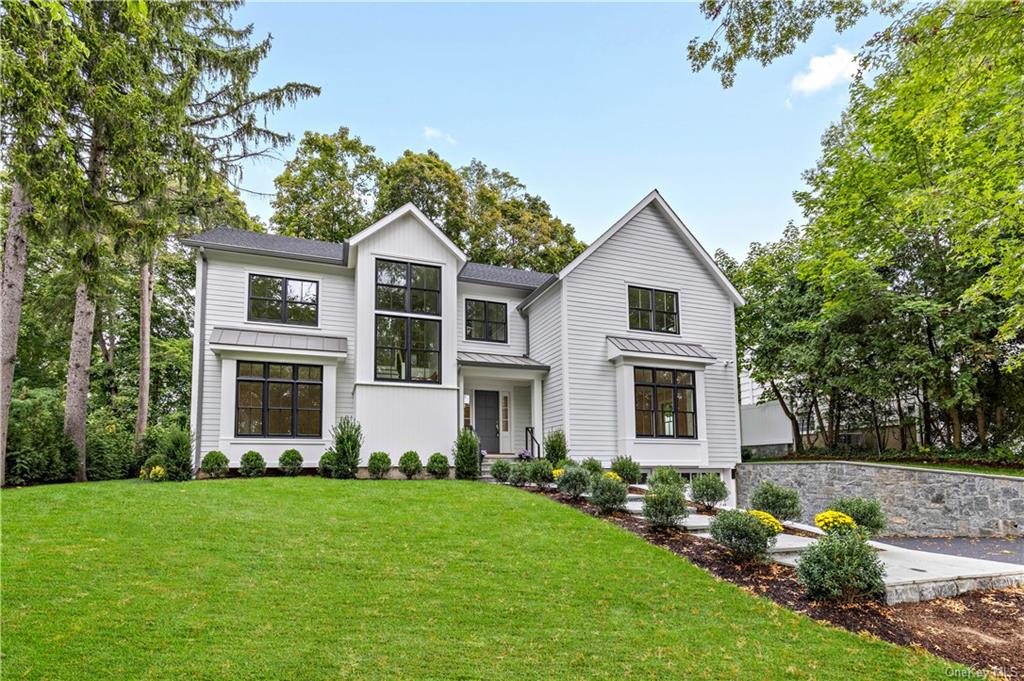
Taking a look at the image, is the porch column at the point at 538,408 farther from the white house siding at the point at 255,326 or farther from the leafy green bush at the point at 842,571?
the leafy green bush at the point at 842,571

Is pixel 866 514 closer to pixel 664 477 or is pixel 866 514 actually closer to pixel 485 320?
pixel 664 477

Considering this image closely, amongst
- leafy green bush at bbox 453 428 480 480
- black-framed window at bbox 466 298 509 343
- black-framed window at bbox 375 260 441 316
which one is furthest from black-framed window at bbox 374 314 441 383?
black-framed window at bbox 466 298 509 343

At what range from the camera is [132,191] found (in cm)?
937

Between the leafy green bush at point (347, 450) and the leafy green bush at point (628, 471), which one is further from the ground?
the leafy green bush at point (347, 450)

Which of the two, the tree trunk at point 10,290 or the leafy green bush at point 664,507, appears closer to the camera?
the leafy green bush at point 664,507

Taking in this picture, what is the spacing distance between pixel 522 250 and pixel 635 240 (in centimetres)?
1106

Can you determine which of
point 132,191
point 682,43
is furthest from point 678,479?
point 132,191

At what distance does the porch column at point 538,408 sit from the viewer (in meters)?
15.8

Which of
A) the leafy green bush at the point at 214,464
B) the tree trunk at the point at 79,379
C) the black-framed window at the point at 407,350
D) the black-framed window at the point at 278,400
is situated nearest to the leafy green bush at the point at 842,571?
the black-framed window at the point at 407,350

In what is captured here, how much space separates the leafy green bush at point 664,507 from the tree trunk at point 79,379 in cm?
1155

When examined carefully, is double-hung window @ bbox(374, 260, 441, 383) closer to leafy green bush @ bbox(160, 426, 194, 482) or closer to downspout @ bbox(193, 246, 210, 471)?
downspout @ bbox(193, 246, 210, 471)

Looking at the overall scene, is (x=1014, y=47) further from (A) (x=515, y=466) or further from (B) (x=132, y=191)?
(B) (x=132, y=191)

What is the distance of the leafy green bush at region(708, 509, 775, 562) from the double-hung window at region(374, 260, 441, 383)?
853cm

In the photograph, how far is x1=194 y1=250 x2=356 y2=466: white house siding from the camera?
13242mm
